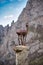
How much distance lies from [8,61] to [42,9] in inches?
732

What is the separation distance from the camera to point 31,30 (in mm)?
51375

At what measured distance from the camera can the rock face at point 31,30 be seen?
157 feet

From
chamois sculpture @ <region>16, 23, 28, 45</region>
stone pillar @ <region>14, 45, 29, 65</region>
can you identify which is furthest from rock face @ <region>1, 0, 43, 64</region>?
stone pillar @ <region>14, 45, 29, 65</region>

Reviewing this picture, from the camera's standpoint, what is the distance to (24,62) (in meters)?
5.30

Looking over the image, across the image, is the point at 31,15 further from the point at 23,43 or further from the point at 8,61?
the point at 23,43

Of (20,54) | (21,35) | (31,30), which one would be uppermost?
(31,30)

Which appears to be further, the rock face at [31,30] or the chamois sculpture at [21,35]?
the rock face at [31,30]

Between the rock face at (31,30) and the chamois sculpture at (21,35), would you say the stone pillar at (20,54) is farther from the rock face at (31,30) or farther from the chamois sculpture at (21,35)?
the rock face at (31,30)

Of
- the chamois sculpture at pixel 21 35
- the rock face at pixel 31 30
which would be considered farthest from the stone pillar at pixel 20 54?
the rock face at pixel 31 30

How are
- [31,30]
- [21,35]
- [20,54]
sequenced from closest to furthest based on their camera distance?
[20,54]
[21,35]
[31,30]

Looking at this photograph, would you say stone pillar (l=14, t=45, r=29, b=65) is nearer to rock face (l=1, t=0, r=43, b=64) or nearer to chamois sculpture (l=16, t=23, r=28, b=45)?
chamois sculpture (l=16, t=23, r=28, b=45)

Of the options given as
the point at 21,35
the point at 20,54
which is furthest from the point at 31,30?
the point at 20,54

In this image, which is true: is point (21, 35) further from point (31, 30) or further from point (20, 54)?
point (31, 30)

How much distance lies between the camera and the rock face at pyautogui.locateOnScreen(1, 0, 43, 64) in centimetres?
4781
